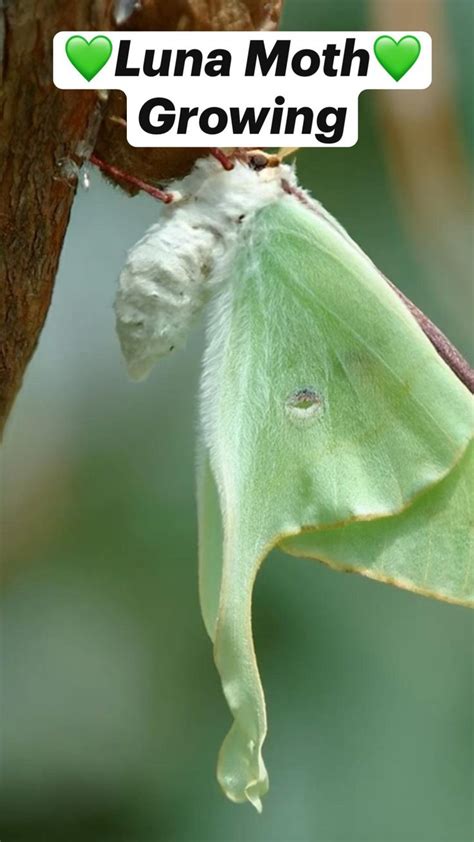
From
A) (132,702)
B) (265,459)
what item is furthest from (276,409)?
(132,702)

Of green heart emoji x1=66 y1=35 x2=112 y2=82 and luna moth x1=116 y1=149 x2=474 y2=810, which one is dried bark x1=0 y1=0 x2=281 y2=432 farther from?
luna moth x1=116 y1=149 x2=474 y2=810

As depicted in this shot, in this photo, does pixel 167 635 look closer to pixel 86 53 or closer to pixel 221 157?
pixel 221 157

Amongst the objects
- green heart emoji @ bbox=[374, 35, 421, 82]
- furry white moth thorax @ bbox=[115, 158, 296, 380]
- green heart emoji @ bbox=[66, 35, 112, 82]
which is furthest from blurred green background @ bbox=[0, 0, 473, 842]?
green heart emoji @ bbox=[66, 35, 112, 82]

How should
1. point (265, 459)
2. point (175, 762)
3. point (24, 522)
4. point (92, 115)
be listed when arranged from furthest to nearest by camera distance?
point (175, 762) < point (24, 522) < point (265, 459) < point (92, 115)

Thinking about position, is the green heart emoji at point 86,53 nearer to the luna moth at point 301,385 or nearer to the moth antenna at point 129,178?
the moth antenna at point 129,178

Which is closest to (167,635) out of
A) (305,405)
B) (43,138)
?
(305,405)

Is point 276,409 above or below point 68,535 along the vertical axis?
above

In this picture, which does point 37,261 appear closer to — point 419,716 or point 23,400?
point 23,400
